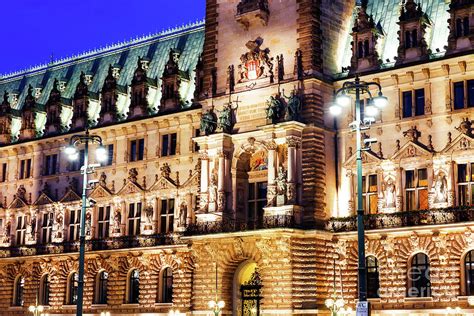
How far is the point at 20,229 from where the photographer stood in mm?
73125

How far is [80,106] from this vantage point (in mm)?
71125

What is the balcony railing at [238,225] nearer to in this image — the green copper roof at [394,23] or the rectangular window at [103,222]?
the rectangular window at [103,222]

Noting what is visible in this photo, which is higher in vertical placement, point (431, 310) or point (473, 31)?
point (473, 31)

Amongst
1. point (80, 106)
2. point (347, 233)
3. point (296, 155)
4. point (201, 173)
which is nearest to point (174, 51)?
point (80, 106)

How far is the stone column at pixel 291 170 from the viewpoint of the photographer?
174 ft

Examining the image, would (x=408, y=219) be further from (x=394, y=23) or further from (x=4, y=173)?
(x=4, y=173)

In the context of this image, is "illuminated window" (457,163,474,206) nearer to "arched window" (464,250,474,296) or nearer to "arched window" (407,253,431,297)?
"arched window" (464,250,474,296)

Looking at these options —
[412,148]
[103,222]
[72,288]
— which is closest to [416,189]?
[412,148]

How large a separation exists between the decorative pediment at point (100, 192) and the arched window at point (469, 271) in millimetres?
28744

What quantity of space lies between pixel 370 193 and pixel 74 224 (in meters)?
26.4

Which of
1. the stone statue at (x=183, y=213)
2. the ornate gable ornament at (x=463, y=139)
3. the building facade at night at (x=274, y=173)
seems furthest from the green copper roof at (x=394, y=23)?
the stone statue at (x=183, y=213)

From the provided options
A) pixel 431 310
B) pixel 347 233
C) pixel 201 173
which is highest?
pixel 201 173

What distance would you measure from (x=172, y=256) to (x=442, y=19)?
78.8ft

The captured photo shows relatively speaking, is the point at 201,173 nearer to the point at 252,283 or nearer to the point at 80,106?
the point at 252,283
